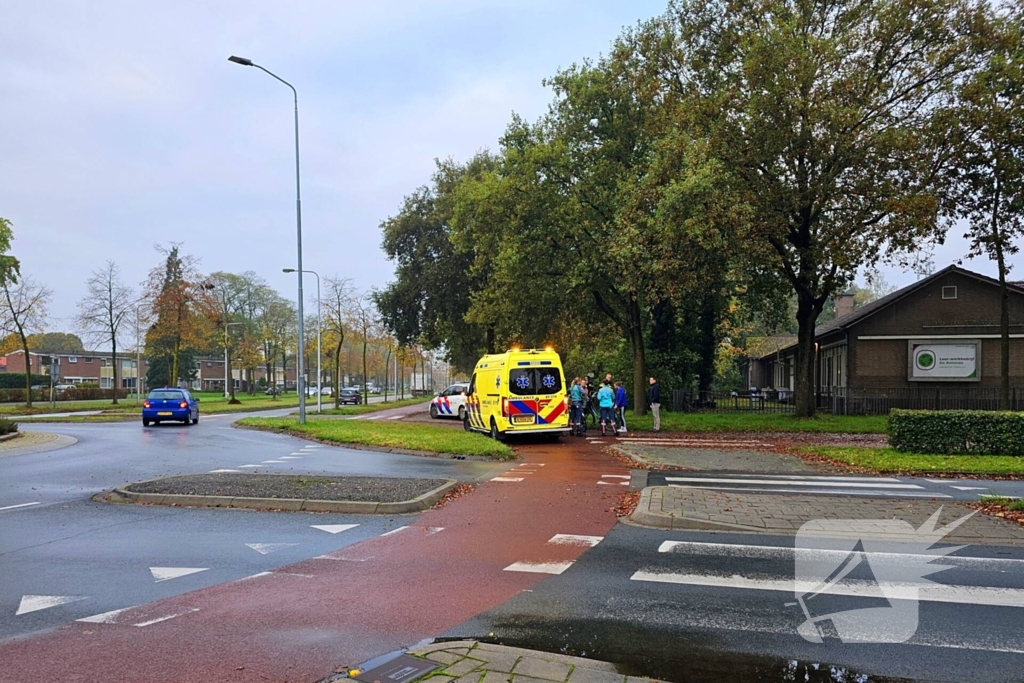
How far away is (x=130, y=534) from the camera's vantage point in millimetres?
8391

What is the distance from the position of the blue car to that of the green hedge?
25.1 m

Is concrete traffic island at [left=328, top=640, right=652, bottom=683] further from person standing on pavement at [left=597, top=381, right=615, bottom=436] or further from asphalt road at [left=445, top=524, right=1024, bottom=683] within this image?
person standing on pavement at [left=597, top=381, right=615, bottom=436]

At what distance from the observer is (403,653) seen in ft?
15.1

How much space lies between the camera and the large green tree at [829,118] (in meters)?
21.6

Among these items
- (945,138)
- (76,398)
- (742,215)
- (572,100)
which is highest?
(572,100)

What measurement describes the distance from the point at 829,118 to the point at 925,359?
1507 cm

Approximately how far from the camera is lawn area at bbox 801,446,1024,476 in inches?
535

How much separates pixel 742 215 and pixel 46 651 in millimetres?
→ 20462

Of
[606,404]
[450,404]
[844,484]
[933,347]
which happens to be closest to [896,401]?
[933,347]

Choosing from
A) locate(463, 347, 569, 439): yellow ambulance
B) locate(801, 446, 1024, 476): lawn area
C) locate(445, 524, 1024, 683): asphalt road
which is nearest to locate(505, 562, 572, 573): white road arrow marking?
locate(445, 524, 1024, 683): asphalt road

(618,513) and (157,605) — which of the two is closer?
(157,605)

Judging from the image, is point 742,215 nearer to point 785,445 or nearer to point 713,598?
point 785,445

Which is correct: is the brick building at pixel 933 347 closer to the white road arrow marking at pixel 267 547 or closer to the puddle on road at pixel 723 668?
the white road arrow marking at pixel 267 547

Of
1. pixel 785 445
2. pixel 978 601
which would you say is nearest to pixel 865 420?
pixel 785 445
